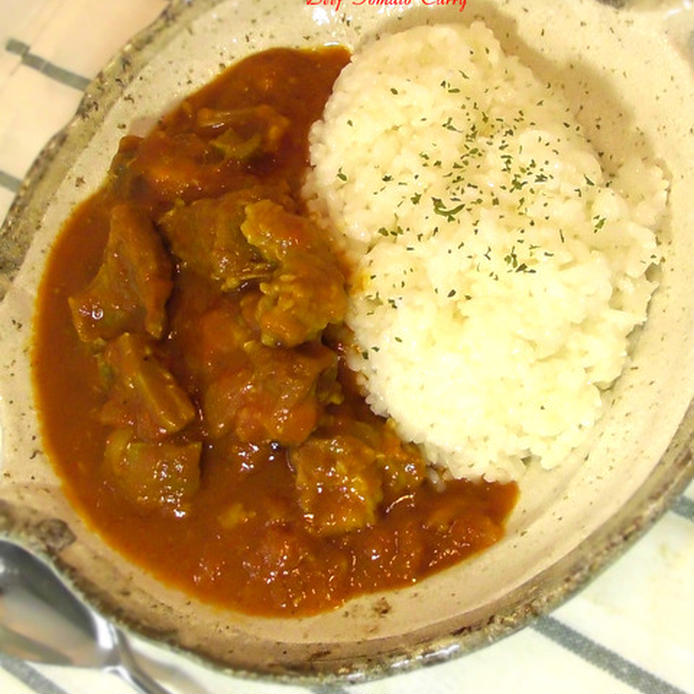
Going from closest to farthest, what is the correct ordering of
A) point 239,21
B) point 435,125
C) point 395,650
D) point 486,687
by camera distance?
point 395,650
point 486,687
point 435,125
point 239,21

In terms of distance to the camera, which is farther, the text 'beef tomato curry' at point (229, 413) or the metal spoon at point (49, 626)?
the metal spoon at point (49, 626)

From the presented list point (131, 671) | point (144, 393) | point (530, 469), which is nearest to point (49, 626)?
point (131, 671)

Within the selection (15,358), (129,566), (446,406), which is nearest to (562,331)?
(446,406)

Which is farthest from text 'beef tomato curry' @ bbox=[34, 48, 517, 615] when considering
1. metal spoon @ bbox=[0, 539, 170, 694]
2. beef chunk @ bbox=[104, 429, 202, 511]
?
metal spoon @ bbox=[0, 539, 170, 694]

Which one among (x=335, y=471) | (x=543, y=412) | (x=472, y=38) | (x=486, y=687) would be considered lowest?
(x=486, y=687)

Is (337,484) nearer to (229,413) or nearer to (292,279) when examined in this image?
(229,413)

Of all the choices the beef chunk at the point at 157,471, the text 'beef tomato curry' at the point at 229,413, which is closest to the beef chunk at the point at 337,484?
the text 'beef tomato curry' at the point at 229,413

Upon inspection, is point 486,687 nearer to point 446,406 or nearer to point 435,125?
point 446,406

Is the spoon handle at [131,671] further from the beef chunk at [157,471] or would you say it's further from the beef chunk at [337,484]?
the beef chunk at [337,484]
